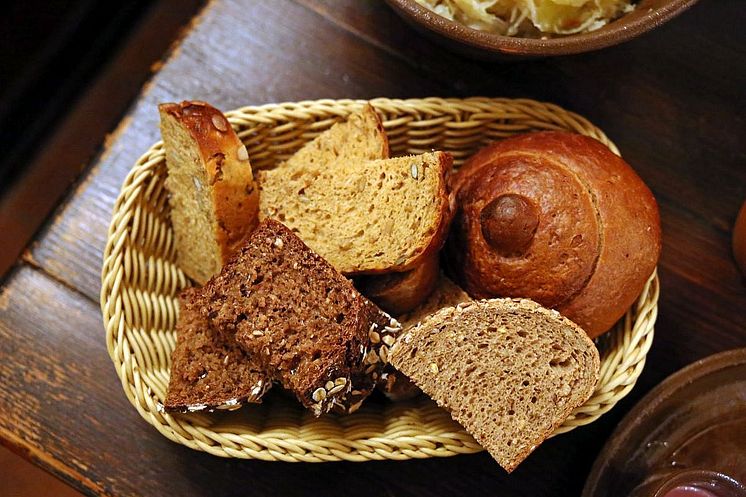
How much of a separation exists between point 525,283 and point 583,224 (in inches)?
6.3

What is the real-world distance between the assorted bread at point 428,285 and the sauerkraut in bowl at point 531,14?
232mm

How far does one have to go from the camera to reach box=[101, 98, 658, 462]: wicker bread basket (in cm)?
144

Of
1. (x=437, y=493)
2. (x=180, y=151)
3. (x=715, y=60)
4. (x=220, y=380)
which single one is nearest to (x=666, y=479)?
(x=437, y=493)

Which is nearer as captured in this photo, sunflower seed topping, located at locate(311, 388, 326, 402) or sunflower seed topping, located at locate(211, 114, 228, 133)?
sunflower seed topping, located at locate(311, 388, 326, 402)

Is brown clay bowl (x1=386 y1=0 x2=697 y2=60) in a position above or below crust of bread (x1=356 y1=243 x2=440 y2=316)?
above

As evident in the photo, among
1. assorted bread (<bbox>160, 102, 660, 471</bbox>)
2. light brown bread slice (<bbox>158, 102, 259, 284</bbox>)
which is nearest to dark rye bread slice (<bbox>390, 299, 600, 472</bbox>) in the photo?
assorted bread (<bbox>160, 102, 660, 471</bbox>)

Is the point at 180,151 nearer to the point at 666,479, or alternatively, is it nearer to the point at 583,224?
the point at 583,224

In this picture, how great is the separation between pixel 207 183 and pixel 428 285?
495 millimetres

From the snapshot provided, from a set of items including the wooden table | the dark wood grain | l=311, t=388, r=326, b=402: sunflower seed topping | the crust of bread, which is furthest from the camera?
the dark wood grain

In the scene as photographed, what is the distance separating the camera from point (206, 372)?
1.46m

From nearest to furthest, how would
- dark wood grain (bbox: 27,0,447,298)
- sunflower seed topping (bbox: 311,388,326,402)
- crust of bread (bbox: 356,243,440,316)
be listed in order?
sunflower seed topping (bbox: 311,388,326,402)
crust of bread (bbox: 356,243,440,316)
dark wood grain (bbox: 27,0,447,298)

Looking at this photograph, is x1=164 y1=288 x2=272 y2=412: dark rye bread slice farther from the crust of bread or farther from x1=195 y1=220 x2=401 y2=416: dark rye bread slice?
the crust of bread

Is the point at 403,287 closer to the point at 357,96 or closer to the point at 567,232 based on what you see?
the point at 567,232

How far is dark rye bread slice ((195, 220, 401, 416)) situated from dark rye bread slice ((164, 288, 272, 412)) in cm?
5
